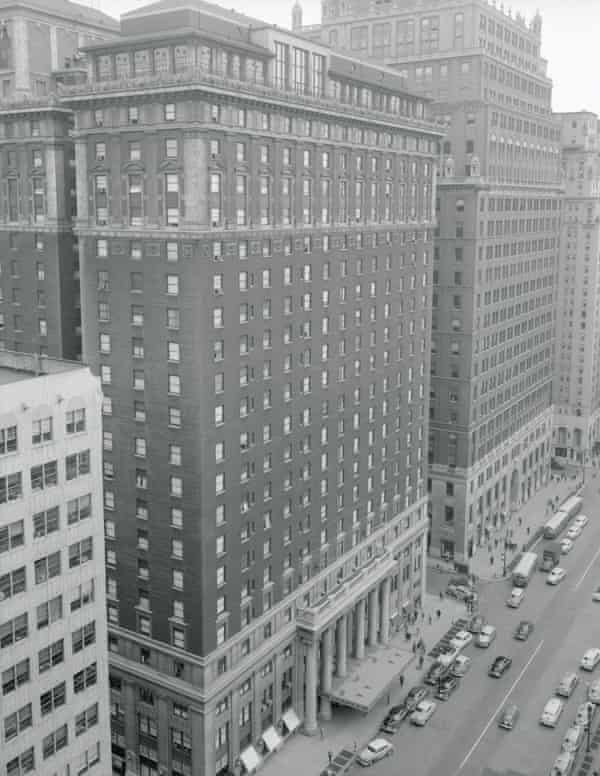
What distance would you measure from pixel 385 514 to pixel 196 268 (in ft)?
163

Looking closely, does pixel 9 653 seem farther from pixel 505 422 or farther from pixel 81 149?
pixel 505 422

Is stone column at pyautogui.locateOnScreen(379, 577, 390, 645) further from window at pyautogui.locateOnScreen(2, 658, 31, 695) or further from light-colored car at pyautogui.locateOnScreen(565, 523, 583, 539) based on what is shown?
window at pyautogui.locateOnScreen(2, 658, 31, 695)

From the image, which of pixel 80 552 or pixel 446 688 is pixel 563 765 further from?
pixel 80 552

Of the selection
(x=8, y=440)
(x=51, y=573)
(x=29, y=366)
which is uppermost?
(x=29, y=366)

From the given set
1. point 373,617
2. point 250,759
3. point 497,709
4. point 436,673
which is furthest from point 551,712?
point 250,759

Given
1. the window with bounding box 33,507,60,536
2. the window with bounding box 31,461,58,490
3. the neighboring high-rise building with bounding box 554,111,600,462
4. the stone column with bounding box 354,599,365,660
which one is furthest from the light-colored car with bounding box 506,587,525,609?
the window with bounding box 31,461,58,490

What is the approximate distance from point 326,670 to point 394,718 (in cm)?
863

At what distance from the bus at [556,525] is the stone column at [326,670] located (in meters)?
64.6

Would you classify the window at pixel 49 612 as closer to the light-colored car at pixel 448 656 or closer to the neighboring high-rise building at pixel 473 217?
the light-colored car at pixel 448 656

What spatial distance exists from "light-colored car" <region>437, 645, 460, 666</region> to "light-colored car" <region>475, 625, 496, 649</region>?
396 centimetres

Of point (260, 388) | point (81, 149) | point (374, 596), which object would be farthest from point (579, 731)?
point (81, 149)

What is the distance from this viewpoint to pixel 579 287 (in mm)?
187875

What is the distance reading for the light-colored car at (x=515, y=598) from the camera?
125312mm

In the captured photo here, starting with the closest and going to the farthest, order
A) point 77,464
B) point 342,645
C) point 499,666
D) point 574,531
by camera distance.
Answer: point 77,464
point 342,645
point 499,666
point 574,531
